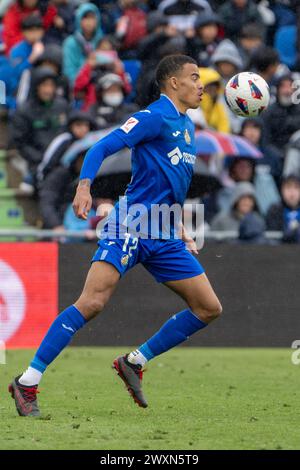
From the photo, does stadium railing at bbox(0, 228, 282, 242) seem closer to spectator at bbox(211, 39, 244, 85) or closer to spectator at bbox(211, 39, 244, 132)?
spectator at bbox(211, 39, 244, 132)

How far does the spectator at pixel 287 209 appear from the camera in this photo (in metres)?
15.0

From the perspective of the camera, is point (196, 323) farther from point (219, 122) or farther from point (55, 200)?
point (219, 122)

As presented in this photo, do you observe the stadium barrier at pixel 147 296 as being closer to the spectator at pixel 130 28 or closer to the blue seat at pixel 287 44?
the spectator at pixel 130 28

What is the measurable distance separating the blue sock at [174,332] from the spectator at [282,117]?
26.1 ft

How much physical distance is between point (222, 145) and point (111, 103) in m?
1.81

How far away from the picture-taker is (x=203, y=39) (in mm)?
17203

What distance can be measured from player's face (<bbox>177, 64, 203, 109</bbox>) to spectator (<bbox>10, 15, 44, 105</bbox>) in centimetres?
826

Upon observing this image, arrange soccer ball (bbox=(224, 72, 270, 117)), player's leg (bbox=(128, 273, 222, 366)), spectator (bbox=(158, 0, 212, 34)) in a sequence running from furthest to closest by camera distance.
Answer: spectator (bbox=(158, 0, 212, 34))
soccer ball (bbox=(224, 72, 270, 117))
player's leg (bbox=(128, 273, 222, 366))

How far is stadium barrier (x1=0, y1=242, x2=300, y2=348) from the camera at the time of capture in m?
14.0

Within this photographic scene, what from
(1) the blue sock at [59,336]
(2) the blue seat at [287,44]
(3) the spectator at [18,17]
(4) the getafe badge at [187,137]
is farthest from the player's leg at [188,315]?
(2) the blue seat at [287,44]

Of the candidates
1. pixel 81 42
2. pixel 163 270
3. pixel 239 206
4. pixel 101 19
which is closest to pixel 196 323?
pixel 163 270

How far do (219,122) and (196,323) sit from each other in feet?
26.2

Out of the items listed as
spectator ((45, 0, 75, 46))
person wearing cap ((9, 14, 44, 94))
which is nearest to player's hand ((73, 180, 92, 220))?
person wearing cap ((9, 14, 44, 94))

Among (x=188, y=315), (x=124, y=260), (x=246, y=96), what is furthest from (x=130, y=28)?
(x=124, y=260)
